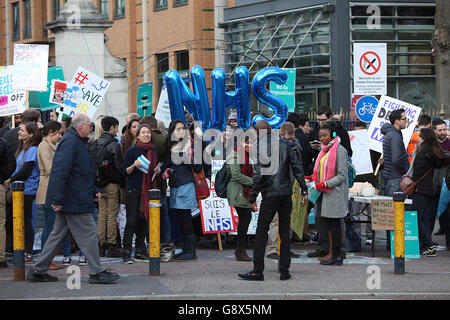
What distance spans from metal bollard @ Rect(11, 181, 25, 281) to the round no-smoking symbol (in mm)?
7990

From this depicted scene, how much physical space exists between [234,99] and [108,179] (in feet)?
10.9

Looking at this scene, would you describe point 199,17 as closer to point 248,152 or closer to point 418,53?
point 418,53

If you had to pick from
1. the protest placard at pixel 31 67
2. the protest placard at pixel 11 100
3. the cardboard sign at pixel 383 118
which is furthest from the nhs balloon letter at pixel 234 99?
the protest placard at pixel 11 100

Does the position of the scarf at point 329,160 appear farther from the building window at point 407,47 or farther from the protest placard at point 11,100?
the building window at point 407,47

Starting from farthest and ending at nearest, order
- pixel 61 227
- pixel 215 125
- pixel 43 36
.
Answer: pixel 43 36 → pixel 215 125 → pixel 61 227

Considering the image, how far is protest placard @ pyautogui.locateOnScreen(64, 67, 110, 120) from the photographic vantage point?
50.8 feet

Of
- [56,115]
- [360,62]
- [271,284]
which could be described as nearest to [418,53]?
[360,62]

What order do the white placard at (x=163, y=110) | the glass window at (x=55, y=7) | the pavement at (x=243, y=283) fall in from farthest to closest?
the glass window at (x=55, y=7) < the white placard at (x=163, y=110) < the pavement at (x=243, y=283)

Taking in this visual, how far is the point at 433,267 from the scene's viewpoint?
11.9m

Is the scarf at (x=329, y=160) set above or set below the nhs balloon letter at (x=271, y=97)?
below

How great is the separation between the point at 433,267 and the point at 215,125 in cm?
443

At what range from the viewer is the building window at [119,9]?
1515 inches

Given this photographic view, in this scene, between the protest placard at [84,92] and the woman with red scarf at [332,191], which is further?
the protest placard at [84,92]

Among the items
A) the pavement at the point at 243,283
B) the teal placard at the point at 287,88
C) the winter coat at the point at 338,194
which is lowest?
the pavement at the point at 243,283
